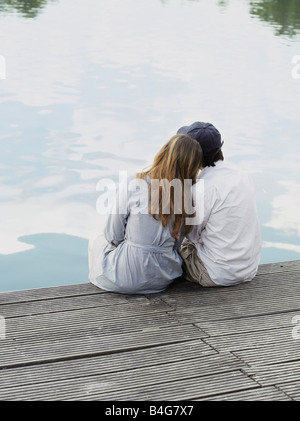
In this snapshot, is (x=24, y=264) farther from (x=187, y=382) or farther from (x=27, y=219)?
(x=187, y=382)

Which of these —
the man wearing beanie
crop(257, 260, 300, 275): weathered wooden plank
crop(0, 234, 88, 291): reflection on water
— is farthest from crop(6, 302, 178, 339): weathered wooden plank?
crop(0, 234, 88, 291): reflection on water

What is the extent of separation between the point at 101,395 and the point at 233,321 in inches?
29.5

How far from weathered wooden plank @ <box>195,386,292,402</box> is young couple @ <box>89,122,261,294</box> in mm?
821

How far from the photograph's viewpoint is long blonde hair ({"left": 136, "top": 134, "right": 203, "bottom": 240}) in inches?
106

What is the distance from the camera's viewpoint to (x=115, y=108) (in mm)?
9422

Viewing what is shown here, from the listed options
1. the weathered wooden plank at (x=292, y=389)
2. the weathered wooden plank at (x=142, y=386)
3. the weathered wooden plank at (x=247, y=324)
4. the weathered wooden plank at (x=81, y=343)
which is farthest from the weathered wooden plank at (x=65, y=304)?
the weathered wooden plank at (x=292, y=389)

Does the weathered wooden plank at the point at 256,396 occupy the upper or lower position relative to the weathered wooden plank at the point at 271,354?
upper

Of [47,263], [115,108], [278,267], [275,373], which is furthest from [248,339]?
[115,108]

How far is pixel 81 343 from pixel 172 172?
0.79 metres

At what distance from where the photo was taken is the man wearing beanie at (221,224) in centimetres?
286

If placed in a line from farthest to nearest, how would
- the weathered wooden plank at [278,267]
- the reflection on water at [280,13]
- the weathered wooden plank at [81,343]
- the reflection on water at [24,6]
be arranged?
A: 1. the reflection on water at [24,6]
2. the reflection on water at [280,13]
3. the weathered wooden plank at [278,267]
4. the weathered wooden plank at [81,343]

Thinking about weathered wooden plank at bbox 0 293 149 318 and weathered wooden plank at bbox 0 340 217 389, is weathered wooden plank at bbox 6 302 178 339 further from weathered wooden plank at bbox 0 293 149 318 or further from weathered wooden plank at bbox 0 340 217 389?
weathered wooden plank at bbox 0 340 217 389

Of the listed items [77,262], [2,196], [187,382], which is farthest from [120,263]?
[2,196]

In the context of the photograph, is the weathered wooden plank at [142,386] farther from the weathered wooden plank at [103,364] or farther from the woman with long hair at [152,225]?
the woman with long hair at [152,225]
